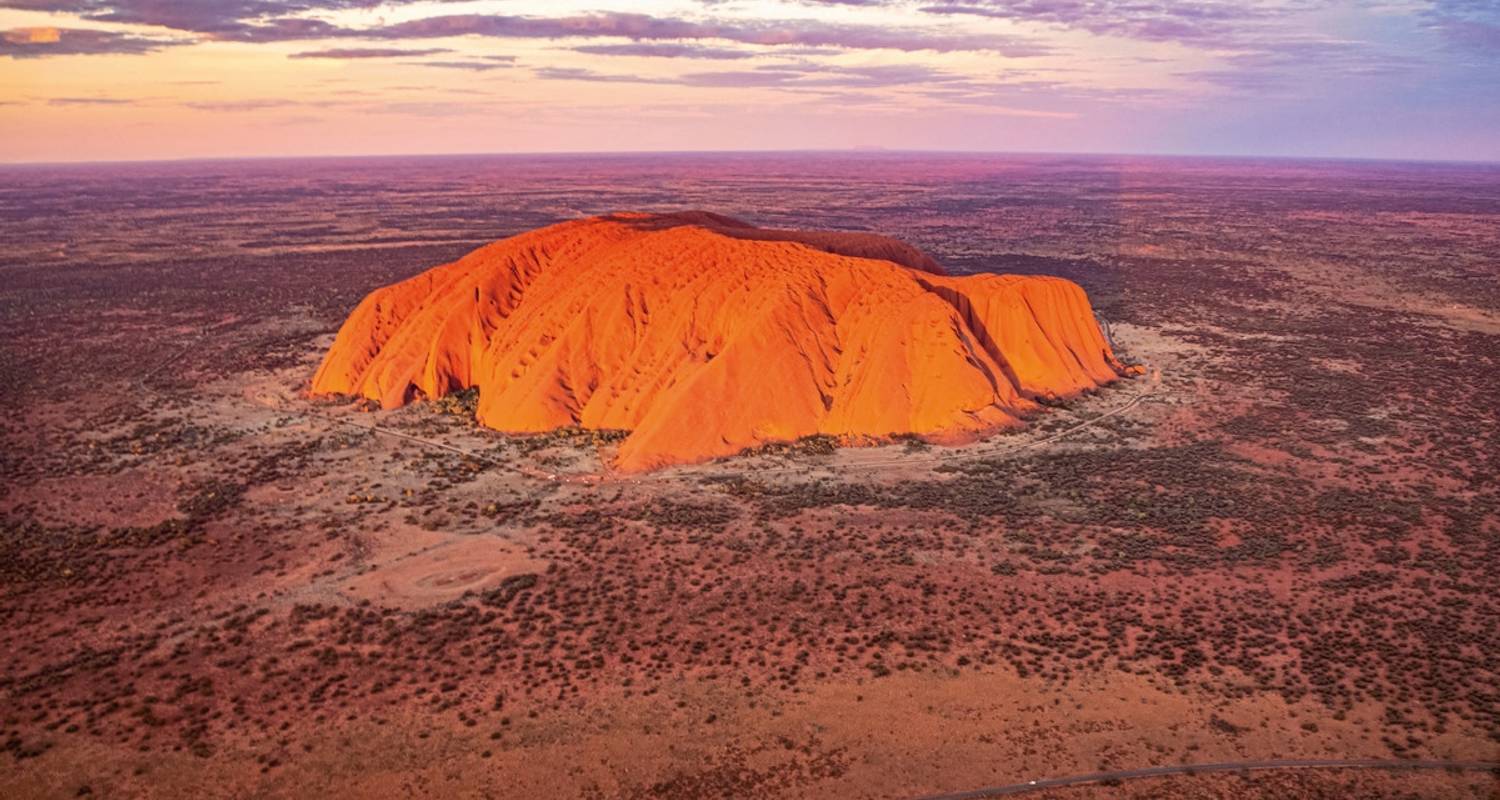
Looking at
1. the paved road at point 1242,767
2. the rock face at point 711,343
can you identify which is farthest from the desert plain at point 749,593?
the rock face at point 711,343

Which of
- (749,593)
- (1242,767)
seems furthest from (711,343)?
(1242,767)

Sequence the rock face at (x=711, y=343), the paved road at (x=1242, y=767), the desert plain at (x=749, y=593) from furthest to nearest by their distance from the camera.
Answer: the rock face at (x=711, y=343), the desert plain at (x=749, y=593), the paved road at (x=1242, y=767)

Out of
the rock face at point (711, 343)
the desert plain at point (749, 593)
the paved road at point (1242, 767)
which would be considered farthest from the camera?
the rock face at point (711, 343)

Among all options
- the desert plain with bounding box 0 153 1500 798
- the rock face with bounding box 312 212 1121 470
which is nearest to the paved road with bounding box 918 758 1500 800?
the desert plain with bounding box 0 153 1500 798

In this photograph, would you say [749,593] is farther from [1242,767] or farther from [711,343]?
[711,343]

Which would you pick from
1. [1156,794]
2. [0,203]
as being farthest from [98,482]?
[0,203]

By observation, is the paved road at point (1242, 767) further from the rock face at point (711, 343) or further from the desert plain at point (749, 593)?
the rock face at point (711, 343)

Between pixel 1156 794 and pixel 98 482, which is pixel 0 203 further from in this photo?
pixel 1156 794
